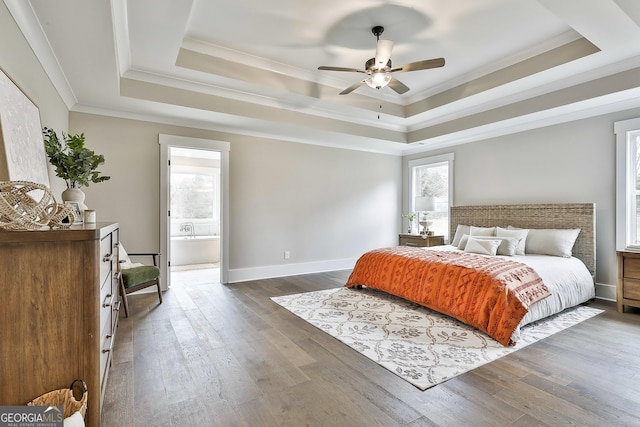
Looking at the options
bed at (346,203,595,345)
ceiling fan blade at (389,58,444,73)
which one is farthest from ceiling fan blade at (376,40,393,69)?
bed at (346,203,595,345)

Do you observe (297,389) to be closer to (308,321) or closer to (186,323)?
(308,321)

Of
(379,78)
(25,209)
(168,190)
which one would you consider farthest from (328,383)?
(168,190)

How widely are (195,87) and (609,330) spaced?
16.8ft

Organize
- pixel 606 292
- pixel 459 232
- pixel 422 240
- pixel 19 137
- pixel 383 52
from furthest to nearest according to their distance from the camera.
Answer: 1. pixel 422 240
2. pixel 459 232
3. pixel 606 292
4. pixel 383 52
5. pixel 19 137

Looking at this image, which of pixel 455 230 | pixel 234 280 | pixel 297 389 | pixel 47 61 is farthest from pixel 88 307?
pixel 455 230

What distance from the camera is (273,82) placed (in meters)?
4.06

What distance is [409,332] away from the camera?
120 inches

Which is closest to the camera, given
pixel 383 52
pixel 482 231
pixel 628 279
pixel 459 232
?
pixel 383 52

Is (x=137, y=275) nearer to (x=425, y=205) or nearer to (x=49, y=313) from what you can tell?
(x=49, y=313)

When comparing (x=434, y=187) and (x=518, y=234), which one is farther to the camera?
(x=434, y=187)

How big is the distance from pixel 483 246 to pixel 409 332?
6.43ft

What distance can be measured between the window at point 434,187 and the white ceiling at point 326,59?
3.65ft

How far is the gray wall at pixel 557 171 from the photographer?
4121mm

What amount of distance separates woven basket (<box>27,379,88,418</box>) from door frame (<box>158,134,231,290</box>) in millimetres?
3287
